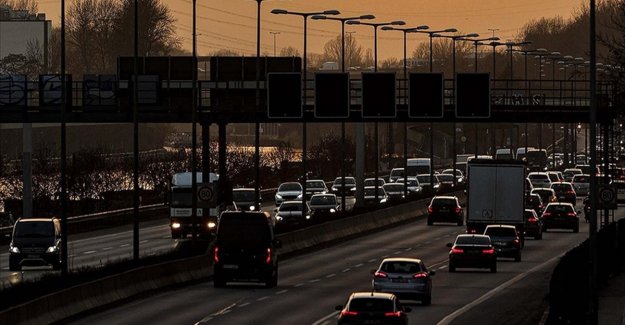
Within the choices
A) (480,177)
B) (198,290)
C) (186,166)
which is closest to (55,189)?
(186,166)

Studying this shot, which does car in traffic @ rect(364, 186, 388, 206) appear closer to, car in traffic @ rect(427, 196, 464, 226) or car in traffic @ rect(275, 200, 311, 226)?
car in traffic @ rect(427, 196, 464, 226)

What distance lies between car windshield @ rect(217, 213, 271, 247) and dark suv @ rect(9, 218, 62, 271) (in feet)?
33.8

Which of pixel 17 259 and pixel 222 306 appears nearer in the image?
pixel 222 306

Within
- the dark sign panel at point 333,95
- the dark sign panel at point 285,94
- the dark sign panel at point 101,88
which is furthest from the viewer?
the dark sign panel at point 101,88

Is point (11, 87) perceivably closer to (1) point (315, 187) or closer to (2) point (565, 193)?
(1) point (315, 187)

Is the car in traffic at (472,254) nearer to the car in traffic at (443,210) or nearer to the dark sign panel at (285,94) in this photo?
the dark sign panel at (285,94)

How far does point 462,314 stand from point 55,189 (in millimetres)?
65638

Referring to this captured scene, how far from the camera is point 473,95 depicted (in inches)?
2928

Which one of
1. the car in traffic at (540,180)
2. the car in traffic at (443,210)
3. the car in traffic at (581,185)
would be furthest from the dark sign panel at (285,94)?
the car in traffic at (581,185)

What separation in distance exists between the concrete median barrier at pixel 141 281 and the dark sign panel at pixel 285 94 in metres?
5.03

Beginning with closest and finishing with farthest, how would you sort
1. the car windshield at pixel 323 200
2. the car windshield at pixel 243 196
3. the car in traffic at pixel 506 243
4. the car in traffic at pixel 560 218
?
the car in traffic at pixel 506 243, the car in traffic at pixel 560 218, the car windshield at pixel 243 196, the car windshield at pixel 323 200

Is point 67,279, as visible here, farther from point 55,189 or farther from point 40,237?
point 55,189

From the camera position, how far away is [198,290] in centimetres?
5788

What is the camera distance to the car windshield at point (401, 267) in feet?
172
